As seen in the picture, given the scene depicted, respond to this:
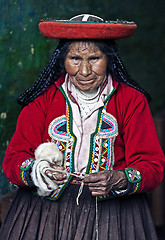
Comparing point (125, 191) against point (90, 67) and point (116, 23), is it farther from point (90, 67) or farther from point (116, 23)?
point (116, 23)

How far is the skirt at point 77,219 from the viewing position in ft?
10.6

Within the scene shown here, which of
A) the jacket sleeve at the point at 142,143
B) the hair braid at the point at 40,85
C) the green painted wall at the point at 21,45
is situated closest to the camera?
the jacket sleeve at the point at 142,143

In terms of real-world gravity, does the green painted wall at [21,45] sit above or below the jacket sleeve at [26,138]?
above

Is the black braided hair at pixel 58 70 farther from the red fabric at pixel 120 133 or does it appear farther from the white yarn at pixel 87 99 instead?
the white yarn at pixel 87 99

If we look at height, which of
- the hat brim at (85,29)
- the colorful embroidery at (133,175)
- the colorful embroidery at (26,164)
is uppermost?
the hat brim at (85,29)

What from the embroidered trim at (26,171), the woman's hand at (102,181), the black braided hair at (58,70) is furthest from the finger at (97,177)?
the black braided hair at (58,70)

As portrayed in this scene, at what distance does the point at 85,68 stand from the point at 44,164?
1.87 ft

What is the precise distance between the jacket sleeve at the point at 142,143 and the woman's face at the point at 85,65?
9.1 inches

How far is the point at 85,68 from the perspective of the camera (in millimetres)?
3180

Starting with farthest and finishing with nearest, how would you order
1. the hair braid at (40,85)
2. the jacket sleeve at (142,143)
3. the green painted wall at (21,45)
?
the green painted wall at (21,45) → the hair braid at (40,85) → the jacket sleeve at (142,143)

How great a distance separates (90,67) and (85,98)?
8.9 inches

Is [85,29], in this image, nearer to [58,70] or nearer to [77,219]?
[58,70]

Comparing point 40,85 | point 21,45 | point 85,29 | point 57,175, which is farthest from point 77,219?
point 21,45

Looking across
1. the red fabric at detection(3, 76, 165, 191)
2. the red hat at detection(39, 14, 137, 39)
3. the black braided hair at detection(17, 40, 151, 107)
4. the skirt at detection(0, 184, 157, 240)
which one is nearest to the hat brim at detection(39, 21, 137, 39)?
the red hat at detection(39, 14, 137, 39)
